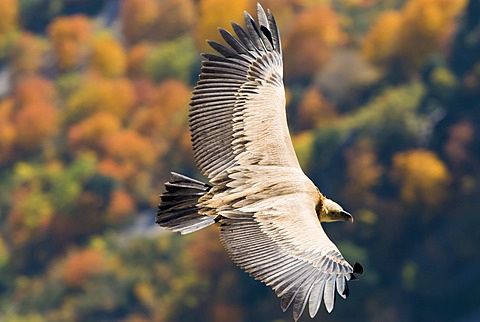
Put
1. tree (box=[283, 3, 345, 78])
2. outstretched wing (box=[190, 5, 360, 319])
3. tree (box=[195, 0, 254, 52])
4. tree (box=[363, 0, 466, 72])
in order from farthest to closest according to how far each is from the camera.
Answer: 1. tree (box=[195, 0, 254, 52])
2. tree (box=[283, 3, 345, 78])
3. tree (box=[363, 0, 466, 72])
4. outstretched wing (box=[190, 5, 360, 319])

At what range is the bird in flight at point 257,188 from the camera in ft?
43.8

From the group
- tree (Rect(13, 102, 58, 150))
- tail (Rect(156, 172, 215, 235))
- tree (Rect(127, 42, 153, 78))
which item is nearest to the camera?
tail (Rect(156, 172, 215, 235))

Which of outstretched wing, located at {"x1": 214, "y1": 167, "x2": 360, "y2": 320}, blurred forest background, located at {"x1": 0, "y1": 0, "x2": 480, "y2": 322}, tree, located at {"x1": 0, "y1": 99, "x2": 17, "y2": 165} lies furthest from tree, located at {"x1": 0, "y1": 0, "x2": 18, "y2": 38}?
outstretched wing, located at {"x1": 214, "y1": 167, "x2": 360, "y2": 320}

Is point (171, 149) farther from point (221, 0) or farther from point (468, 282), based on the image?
point (468, 282)

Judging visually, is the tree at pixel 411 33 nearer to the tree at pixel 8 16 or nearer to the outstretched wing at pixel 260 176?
the tree at pixel 8 16

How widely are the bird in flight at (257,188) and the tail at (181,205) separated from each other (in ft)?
0.04

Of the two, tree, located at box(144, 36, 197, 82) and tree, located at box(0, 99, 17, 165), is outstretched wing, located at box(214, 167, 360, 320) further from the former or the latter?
tree, located at box(0, 99, 17, 165)

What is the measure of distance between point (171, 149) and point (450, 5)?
2359 cm

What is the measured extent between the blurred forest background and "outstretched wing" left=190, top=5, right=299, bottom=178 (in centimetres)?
5319

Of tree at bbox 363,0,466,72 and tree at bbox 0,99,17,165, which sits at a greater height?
tree at bbox 0,99,17,165

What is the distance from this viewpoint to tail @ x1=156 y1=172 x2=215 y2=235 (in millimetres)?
14750

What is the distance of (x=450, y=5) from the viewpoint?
97750 millimetres

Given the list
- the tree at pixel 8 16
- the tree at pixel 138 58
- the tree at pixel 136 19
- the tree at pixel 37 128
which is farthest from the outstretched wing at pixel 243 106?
the tree at pixel 8 16

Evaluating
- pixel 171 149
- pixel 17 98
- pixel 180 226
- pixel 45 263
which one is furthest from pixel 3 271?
pixel 180 226
